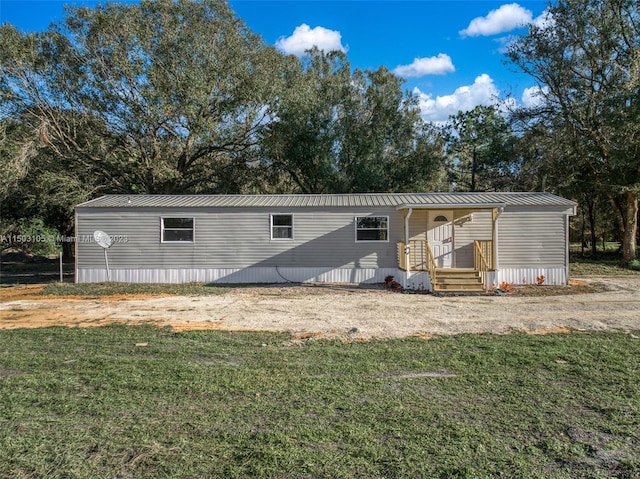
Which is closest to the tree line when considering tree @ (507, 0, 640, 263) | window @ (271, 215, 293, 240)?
tree @ (507, 0, 640, 263)

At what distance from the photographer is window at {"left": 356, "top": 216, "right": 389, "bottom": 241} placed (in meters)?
13.2

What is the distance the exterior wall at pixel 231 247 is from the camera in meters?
13.1

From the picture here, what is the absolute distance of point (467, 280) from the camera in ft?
37.6

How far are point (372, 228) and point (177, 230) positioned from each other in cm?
648

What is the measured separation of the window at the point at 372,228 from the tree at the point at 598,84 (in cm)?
997

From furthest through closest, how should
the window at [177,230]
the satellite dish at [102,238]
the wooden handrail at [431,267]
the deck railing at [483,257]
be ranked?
the window at [177,230] → the satellite dish at [102,238] → the deck railing at [483,257] → the wooden handrail at [431,267]

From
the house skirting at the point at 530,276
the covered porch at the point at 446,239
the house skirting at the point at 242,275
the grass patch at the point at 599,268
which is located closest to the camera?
the covered porch at the point at 446,239

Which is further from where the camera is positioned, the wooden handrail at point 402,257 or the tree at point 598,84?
the tree at point 598,84

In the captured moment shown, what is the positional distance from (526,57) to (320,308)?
16.0m

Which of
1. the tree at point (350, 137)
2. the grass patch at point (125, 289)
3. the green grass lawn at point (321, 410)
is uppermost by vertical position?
the tree at point (350, 137)

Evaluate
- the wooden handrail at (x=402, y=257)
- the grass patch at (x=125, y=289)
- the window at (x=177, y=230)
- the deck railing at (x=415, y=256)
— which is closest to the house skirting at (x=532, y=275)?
the deck railing at (x=415, y=256)

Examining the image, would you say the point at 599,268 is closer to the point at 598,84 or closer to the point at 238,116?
the point at 598,84

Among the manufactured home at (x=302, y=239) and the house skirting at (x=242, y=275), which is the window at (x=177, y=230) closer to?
the manufactured home at (x=302, y=239)

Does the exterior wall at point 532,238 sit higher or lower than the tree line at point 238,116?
lower
